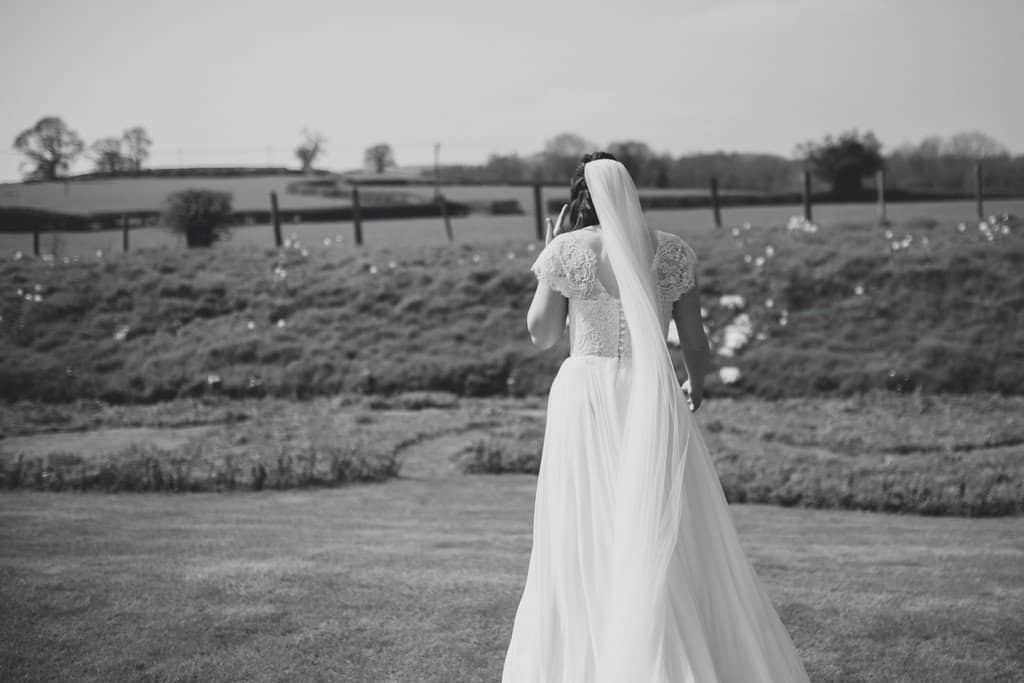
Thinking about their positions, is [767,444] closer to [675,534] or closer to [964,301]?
[964,301]

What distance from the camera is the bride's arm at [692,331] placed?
4.15 metres

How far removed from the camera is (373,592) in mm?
5938

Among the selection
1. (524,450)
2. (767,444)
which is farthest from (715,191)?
(524,450)

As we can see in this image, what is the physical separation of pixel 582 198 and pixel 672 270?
0.53 metres

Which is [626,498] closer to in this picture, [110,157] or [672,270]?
[672,270]

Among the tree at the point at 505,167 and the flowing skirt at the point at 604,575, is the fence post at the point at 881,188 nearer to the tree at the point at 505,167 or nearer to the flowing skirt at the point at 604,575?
the tree at the point at 505,167

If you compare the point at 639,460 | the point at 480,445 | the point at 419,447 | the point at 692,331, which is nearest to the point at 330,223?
the point at 419,447

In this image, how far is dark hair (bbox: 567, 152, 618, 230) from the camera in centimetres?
410

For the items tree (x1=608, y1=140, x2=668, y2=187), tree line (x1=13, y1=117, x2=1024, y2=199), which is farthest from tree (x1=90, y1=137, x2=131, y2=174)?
tree (x1=608, y1=140, x2=668, y2=187)

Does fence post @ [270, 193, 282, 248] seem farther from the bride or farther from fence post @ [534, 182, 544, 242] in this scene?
the bride

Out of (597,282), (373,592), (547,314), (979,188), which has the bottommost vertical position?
(373,592)

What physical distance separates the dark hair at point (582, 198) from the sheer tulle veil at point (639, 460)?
0.07 metres

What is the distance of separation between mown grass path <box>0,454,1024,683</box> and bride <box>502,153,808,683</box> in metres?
1.10

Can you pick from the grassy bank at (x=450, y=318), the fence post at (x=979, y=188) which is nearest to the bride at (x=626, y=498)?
the grassy bank at (x=450, y=318)
